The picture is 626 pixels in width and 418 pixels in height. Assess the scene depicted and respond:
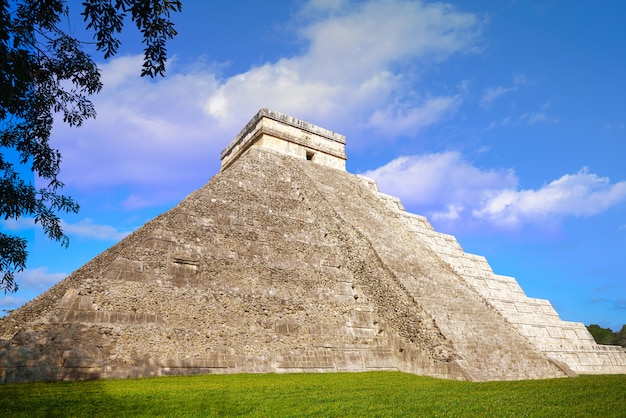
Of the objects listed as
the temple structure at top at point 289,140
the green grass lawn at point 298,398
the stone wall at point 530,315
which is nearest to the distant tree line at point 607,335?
the stone wall at point 530,315

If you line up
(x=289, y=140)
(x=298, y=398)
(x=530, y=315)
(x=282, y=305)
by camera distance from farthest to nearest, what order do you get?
1. (x=289, y=140)
2. (x=530, y=315)
3. (x=282, y=305)
4. (x=298, y=398)

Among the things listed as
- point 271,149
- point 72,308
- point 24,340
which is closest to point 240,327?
point 72,308

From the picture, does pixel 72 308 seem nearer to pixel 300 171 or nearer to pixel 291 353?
pixel 291 353

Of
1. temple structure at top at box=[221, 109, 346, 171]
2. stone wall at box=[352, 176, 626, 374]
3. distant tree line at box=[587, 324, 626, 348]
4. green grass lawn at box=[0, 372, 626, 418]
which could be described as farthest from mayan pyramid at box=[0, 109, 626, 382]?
distant tree line at box=[587, 324, 626, 348]

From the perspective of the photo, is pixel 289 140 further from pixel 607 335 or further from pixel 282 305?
pixel 607 335

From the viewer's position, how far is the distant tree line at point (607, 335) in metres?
47.4

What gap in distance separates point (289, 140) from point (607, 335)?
4928 centimetres

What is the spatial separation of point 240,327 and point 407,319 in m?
4.72

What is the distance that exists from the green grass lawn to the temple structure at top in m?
12.6

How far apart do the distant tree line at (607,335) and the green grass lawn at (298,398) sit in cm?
4854

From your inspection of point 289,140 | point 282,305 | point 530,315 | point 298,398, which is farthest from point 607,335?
point 298,398

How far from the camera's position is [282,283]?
12258 mm

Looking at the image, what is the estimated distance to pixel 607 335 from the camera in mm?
49031

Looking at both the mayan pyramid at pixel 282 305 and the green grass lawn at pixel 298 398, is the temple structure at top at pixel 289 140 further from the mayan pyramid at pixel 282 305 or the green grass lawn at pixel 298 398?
the green grass lawn at pixel 298 398
